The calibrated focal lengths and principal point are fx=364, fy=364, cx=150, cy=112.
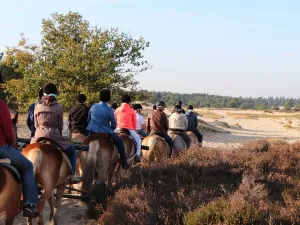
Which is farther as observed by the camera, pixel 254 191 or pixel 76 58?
pixel 76 58

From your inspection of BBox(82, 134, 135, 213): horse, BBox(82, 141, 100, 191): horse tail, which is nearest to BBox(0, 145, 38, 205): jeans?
BBox(82, 134, 135, 213): horse

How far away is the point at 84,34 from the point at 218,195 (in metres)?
18.4

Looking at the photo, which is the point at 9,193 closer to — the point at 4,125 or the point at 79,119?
the point at 4,125

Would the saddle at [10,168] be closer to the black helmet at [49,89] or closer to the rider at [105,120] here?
the black helmet at [49,89]

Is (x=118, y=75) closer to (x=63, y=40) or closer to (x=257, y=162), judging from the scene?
(x=63, y=40)

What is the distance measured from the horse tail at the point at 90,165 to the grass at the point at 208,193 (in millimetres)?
599

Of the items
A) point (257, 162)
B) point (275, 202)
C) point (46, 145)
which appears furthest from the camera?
point (257, 162)

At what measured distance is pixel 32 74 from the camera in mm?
24750

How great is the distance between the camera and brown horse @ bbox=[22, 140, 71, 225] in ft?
20.6

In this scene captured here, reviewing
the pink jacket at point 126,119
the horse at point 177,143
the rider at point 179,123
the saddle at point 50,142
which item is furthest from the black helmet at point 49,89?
the rider at point 179,123

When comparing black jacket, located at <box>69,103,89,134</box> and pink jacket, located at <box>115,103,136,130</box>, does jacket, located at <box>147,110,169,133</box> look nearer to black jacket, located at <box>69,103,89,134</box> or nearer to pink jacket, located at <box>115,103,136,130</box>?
pink jacket, located at <box>115,103,136,130</box>

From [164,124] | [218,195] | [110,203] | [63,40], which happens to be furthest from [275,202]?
[63,40]

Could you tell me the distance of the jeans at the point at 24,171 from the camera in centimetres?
535

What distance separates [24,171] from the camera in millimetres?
5473
